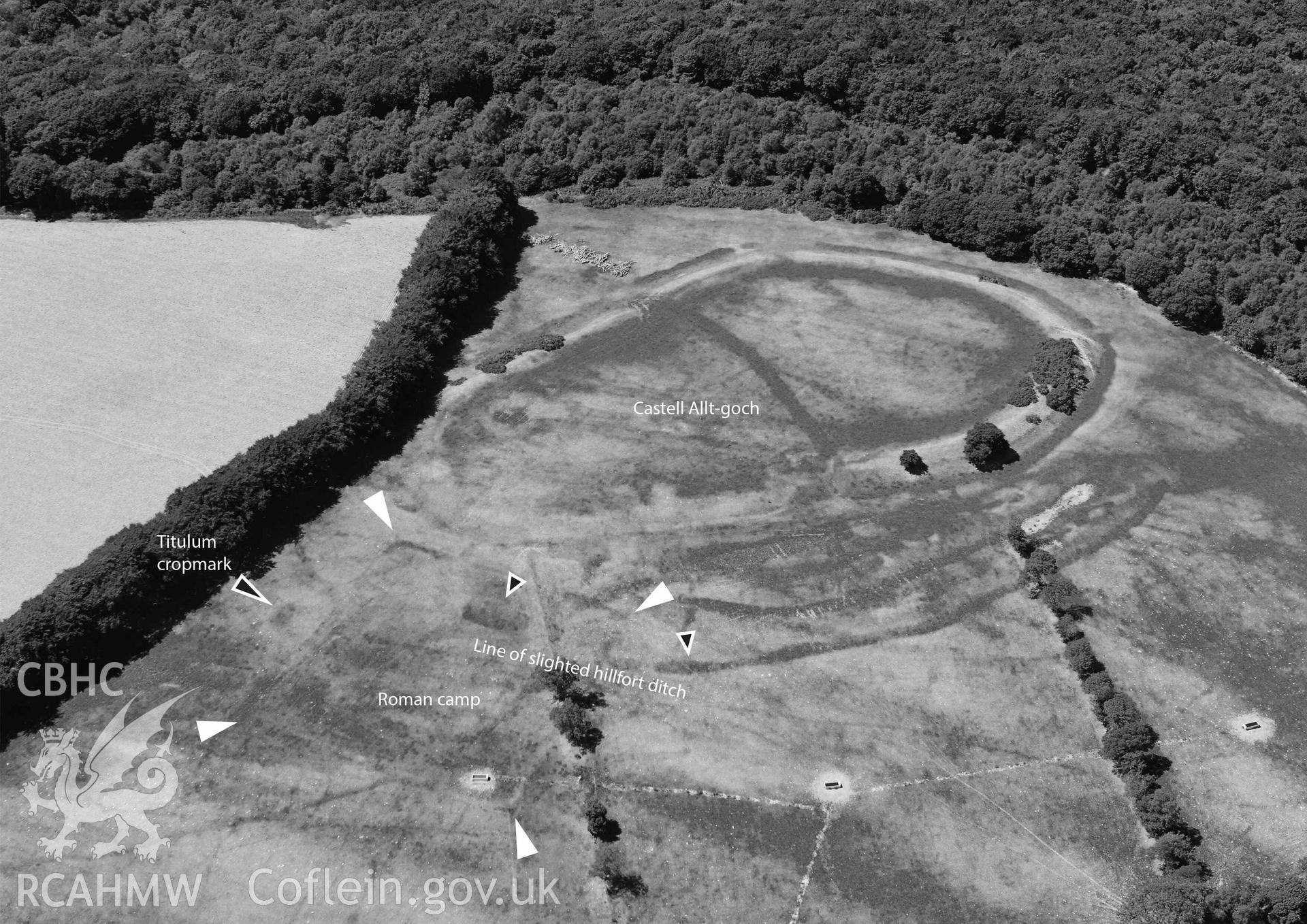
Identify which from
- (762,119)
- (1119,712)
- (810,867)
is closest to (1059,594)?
(1119,712)

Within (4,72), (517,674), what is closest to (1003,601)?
(517,674)

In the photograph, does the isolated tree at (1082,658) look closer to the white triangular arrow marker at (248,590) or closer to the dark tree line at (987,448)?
the dark tree line at (987,448)

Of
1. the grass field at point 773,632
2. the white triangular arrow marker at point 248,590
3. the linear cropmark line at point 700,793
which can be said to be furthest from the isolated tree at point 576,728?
the white triangular arrow marker at point 248,590

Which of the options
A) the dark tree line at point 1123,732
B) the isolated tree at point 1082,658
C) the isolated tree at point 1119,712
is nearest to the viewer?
the dark tree line at point 1123,732

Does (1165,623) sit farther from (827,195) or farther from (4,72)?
(4,72)

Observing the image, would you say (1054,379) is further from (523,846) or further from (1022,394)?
(523,846)

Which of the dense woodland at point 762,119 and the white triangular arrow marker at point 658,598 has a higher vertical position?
the dense woodland at point 762,119
